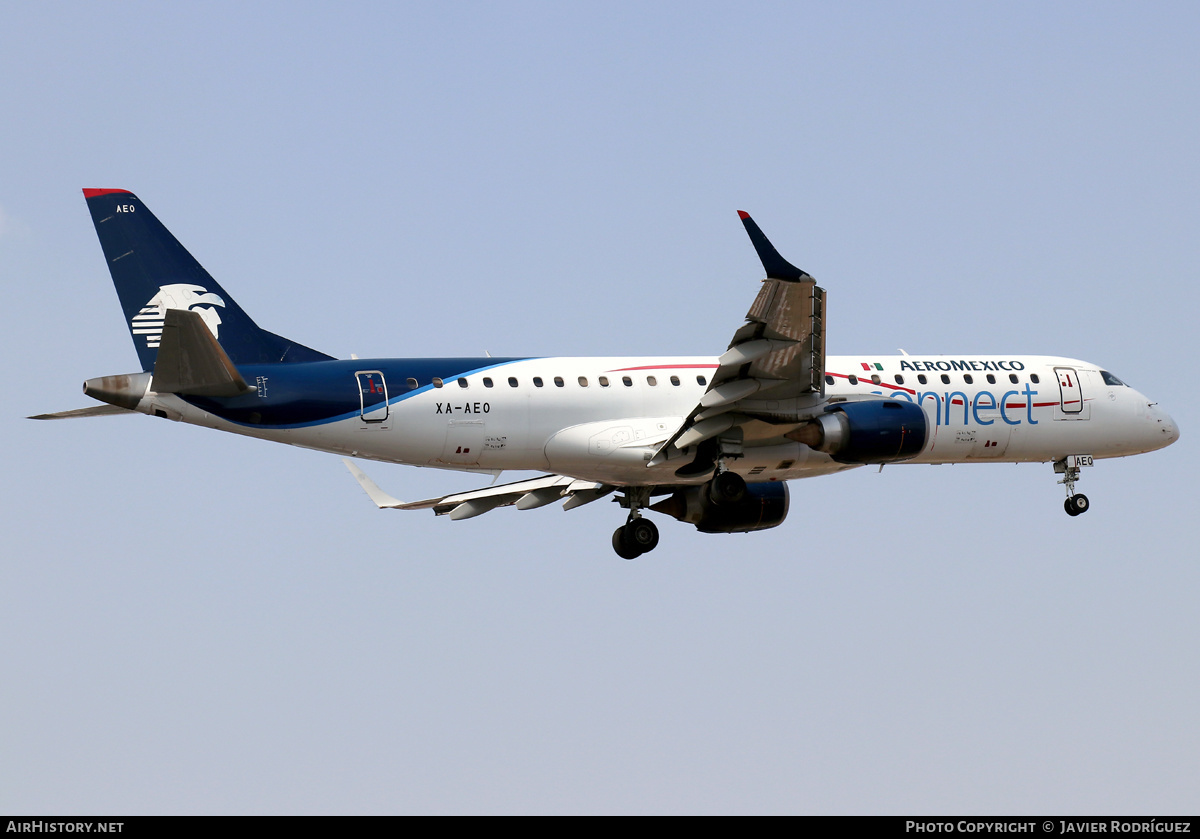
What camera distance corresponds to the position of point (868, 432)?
107ft

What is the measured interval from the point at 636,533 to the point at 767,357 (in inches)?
351

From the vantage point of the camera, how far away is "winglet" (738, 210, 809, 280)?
88.9 feet

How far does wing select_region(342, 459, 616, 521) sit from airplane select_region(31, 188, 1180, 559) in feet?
8.85

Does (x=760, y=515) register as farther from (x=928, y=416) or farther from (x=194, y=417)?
(x=194, y=417)

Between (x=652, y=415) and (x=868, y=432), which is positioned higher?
(x=652, y=415)

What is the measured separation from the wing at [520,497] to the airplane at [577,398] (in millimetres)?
2698

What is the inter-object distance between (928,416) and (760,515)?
18.0 ft

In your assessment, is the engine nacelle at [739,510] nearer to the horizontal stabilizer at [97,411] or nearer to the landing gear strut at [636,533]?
the landing gear strut at [636,533]

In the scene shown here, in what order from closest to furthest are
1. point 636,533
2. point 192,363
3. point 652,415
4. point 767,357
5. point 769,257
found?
point 769,257, point 192,363, point 767,357, point 652,415, point 636,533

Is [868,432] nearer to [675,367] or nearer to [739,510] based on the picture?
[675,367]

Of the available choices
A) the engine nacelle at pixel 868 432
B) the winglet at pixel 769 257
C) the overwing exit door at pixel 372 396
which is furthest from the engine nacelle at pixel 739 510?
the winglet at pixel 769 257

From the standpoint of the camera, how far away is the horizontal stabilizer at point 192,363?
95.2 ft

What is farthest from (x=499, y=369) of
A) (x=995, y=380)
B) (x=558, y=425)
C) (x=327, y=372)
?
(x=995, y=380)

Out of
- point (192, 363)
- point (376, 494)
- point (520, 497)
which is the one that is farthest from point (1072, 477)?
point (192, 363)
